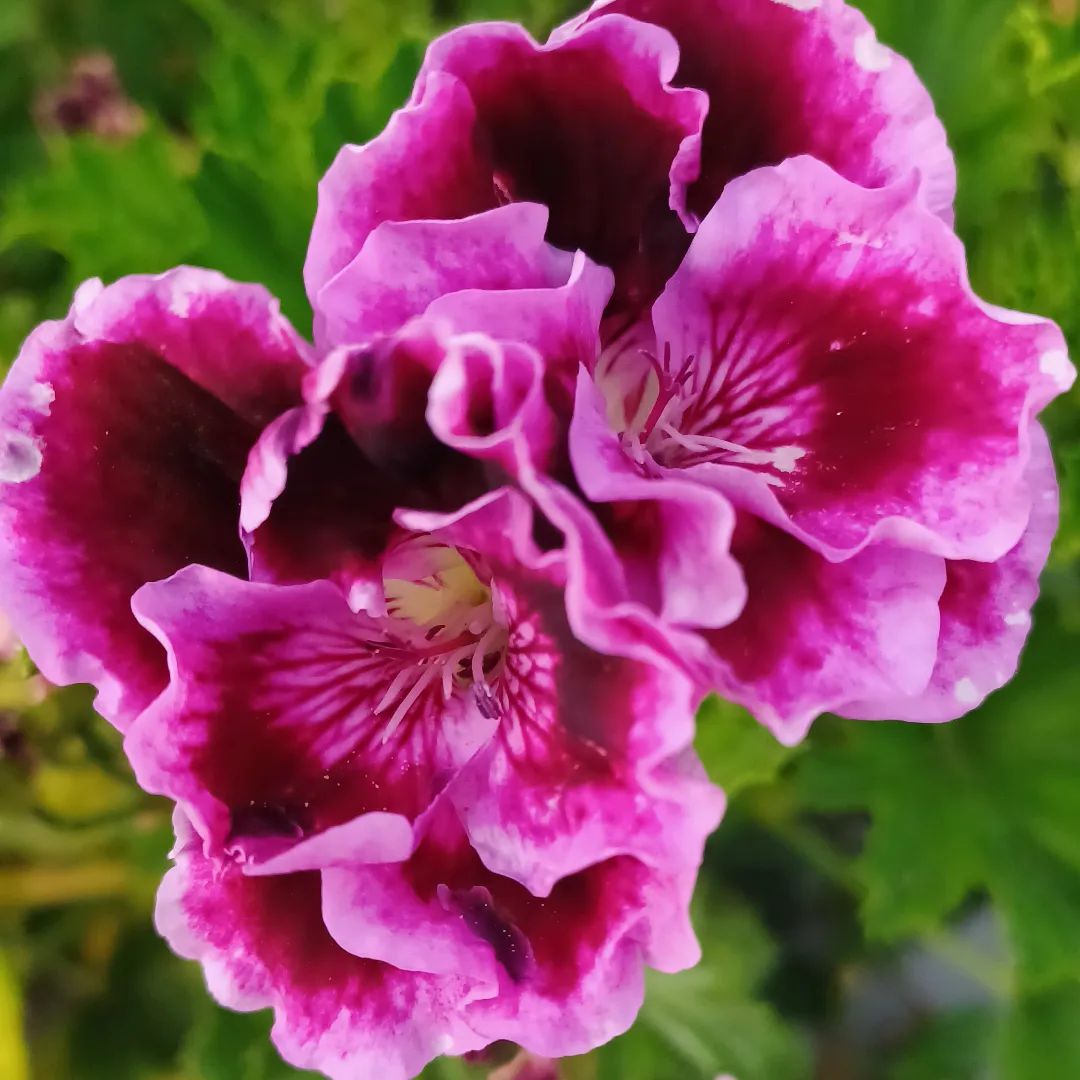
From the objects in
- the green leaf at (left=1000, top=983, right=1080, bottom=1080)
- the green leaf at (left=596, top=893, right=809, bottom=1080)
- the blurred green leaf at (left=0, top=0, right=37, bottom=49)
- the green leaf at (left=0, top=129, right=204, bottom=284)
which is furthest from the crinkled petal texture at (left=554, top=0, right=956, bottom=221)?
the blurred green leaf at (left=0, top=0, right=37, bottom=49)

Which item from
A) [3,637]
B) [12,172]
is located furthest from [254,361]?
[12,172]

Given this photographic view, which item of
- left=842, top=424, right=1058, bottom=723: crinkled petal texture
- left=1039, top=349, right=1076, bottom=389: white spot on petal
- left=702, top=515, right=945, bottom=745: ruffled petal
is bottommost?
left=842, top=424, right=1058, bottom=723: crinkled petal texture

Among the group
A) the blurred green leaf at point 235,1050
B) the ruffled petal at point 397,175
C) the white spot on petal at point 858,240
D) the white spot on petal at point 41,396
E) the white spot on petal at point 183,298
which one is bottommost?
the blurred green leaf at point 235,1050

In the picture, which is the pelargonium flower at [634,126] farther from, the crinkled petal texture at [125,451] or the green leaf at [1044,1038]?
the green leaf at [1044,1038]


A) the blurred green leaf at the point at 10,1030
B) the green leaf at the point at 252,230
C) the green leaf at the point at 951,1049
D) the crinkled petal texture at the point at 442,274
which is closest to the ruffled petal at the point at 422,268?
the crinkled petal texture at the point at 442,274

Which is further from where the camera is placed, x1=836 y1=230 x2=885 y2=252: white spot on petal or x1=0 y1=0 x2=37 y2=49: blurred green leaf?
x1=0 y1=0 x2=37 y2=49: blurred green leaf

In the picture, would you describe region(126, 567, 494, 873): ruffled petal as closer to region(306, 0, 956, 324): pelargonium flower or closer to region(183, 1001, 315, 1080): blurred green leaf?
region(306, 0, 956, 324): pelargonium flower
